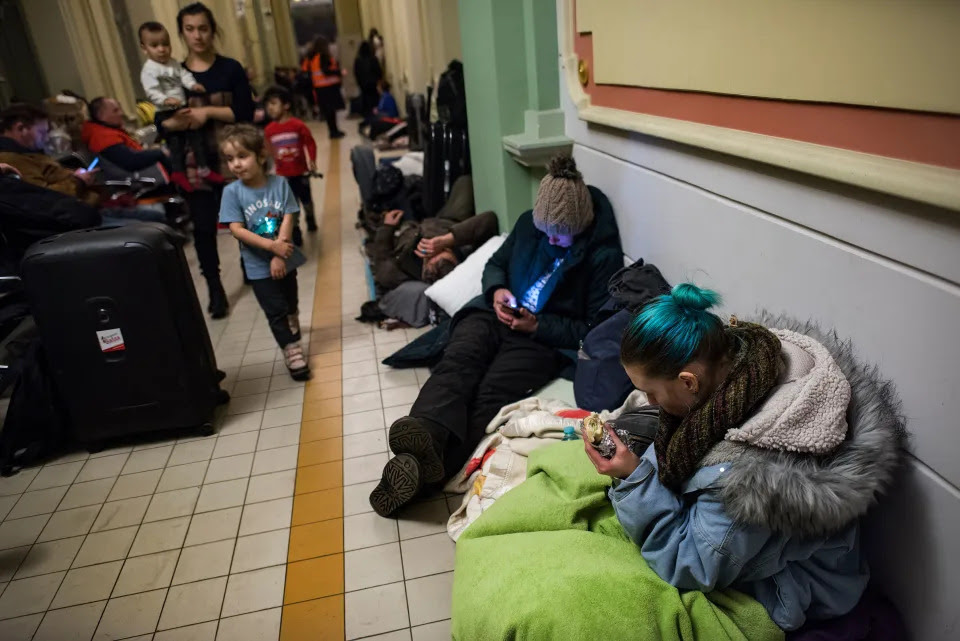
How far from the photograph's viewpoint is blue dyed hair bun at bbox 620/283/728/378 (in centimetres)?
115

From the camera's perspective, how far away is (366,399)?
A: 277cm

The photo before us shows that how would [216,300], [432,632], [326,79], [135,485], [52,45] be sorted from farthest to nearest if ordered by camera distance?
[326,79]
[52,45]
[216,300]
[135,485]
[432,632]

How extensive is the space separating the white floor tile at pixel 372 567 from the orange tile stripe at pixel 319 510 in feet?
0.09

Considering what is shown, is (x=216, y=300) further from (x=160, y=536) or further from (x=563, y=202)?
(x=563, y=202)

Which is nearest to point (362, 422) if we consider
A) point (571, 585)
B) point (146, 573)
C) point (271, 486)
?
point (271, 486)

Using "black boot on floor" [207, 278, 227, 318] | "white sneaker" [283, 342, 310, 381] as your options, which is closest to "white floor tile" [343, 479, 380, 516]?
"white sneaker" [283, 342, 310, 381]

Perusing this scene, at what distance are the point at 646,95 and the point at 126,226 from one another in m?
1.98

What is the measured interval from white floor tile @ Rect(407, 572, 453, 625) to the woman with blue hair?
699 millimetres

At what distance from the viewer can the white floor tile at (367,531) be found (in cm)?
195

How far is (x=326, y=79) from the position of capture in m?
8.68

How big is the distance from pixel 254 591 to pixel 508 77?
7.86ft

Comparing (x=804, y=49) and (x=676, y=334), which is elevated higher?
(x=804, y=49)

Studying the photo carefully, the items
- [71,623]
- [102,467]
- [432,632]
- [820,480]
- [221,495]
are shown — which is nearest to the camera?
[820,480]

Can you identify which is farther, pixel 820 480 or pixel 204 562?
pixel 204 562
